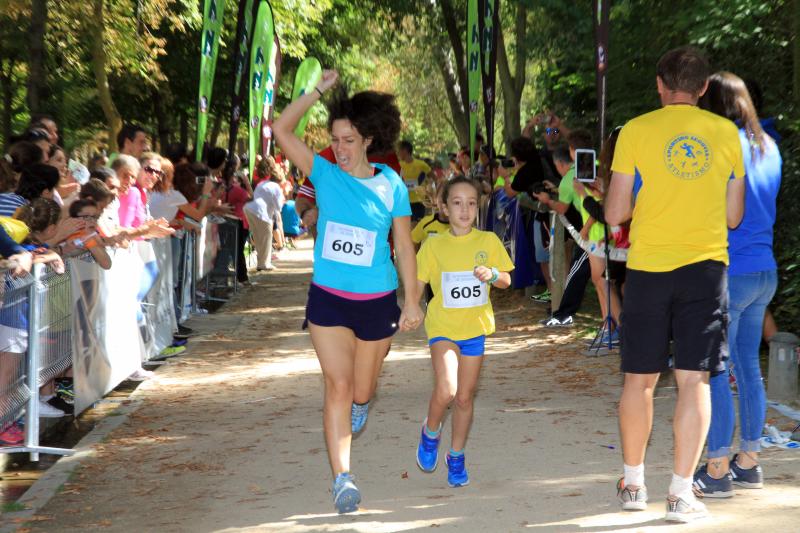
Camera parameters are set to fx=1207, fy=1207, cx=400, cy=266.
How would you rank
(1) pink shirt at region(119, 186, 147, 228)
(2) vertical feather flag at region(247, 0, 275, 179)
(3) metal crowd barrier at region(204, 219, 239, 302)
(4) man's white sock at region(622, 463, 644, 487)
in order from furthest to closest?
→ 1. (2) vertical feather flag at region(247, 0, 275, 179)
2. (3) metal crowd barrier at region(204, 219, 239, 302)
3. (1) pink shirt at region(119, 186, 147, 228)
4. (4) man's white sock at region(622, 463, 644, 487)

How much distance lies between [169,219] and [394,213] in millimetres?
8082

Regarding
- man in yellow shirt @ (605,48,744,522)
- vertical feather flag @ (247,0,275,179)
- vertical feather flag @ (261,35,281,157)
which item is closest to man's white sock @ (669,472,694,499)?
man in yellow shirt @ (605,48,744,522)

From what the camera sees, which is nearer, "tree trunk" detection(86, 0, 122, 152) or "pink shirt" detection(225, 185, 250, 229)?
"pink shirt" detection(225, 185, 250, 229)

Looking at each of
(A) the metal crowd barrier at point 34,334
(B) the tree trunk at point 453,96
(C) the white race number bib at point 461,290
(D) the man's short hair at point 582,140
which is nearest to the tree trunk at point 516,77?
(B) the tree trunk at point 453,96

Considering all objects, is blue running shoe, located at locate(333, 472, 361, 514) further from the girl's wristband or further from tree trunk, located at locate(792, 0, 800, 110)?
tree trunk, located at locate(792, 0, 800, 110)

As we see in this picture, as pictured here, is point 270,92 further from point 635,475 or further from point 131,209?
point 635,475

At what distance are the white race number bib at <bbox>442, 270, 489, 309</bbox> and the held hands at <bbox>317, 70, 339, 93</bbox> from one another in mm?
1238

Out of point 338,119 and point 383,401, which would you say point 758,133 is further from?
point 383,401

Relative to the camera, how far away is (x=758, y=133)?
19.4 ft

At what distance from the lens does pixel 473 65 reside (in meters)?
17.2

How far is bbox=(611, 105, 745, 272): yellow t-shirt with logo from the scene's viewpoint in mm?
5375

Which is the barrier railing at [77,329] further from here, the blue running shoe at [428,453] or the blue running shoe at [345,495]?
the blue running shoe at [428,453]

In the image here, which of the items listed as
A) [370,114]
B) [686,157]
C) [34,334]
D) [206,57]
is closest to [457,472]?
[370,114]

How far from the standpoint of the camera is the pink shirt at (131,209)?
436 inches
